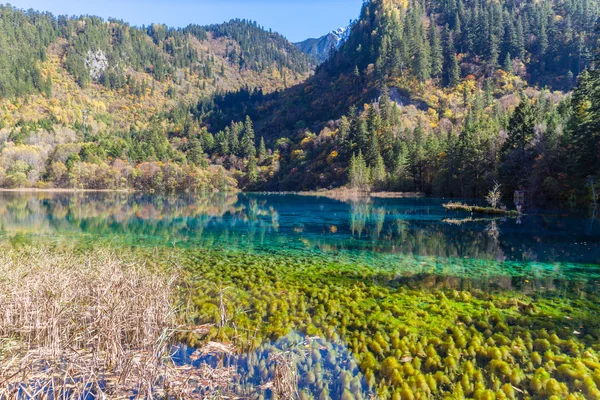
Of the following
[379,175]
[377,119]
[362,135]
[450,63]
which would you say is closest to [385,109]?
[377,119]

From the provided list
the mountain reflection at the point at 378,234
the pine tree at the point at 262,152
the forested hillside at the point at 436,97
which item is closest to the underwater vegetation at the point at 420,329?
the mountain reflection at the point at 378,234

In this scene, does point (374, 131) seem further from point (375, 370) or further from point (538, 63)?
point (375, 370)

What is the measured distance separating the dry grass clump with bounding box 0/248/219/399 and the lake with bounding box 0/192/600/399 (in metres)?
1.25

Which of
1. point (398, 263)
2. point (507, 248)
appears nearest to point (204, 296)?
point (398, 263)

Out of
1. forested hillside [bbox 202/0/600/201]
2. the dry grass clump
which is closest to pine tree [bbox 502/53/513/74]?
forested hillside [bbox 202/0/600/201]

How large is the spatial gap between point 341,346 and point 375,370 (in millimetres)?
1274

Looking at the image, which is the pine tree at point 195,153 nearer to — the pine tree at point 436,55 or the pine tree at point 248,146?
the pine tree at point 248,146

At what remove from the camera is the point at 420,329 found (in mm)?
9750

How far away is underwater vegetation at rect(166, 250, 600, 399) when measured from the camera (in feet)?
23.5

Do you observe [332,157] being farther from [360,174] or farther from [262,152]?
[262,152]

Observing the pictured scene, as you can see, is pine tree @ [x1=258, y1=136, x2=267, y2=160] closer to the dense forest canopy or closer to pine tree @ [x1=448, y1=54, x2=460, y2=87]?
the dense forest canopy

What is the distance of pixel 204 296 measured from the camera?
12461 millimetres

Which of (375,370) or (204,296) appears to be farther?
(204,296)

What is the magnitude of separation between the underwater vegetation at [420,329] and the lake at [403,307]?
39 millimetres
